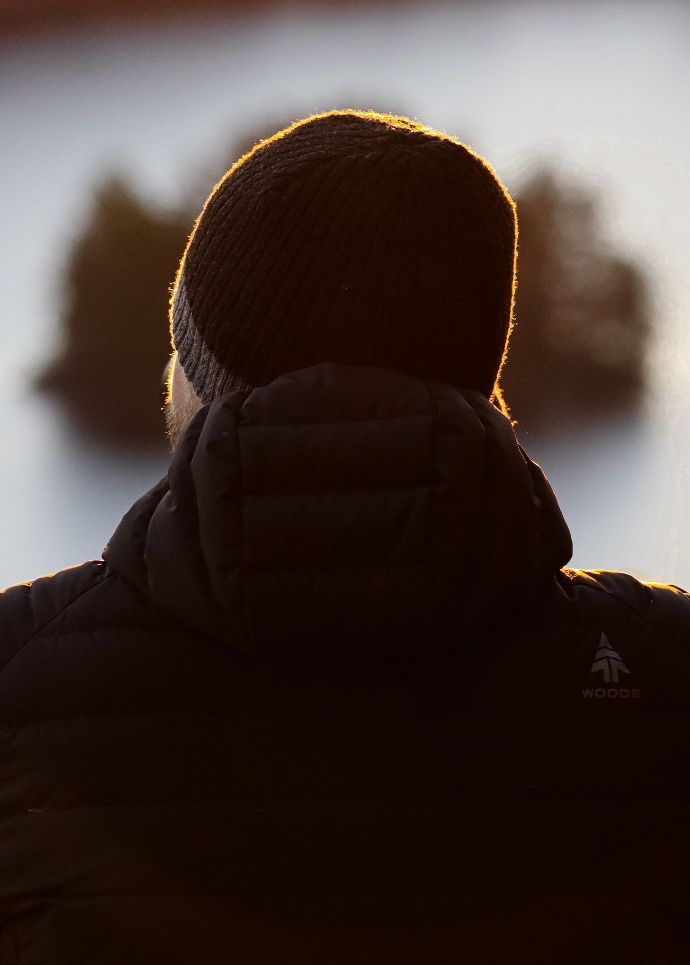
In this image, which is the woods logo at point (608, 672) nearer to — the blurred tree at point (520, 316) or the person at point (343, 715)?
the person at point (343, 715)

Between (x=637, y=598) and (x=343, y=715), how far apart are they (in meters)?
0.23

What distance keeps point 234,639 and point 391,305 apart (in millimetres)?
270

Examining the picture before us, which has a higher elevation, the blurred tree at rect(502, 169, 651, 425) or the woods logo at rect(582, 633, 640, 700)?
the blurred tree at rect(502, 169, 651, 425)

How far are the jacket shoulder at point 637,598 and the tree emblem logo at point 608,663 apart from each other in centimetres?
3

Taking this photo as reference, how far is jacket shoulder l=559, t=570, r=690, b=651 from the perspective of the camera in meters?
0.64

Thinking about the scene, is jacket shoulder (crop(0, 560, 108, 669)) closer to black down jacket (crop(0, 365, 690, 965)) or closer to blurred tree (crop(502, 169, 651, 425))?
black down jacket (crop(0, 365, 690, 965))

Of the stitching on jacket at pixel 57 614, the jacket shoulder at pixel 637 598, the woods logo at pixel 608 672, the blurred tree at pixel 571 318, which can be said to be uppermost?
the blurred tree at pixel 571 318

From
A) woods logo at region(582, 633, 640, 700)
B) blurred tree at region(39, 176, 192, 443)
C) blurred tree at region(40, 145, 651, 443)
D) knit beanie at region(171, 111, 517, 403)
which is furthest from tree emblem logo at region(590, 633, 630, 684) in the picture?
blurred tree at region(39, 176, 192, 443)

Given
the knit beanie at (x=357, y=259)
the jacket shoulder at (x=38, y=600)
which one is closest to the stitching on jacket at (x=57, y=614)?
the jacket shoulder at (x=38, y=600)

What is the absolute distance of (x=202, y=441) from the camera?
1.83ft

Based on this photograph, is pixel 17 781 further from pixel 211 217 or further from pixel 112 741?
pixel 211 217

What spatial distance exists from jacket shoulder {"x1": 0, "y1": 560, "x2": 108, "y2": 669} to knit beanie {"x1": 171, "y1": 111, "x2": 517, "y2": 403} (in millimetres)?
182

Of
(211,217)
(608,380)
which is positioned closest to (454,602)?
(211,217)

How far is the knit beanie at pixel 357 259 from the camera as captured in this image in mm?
655
